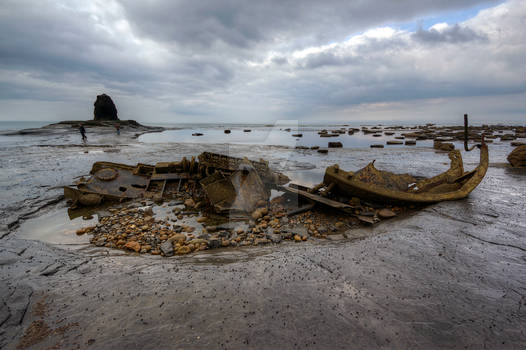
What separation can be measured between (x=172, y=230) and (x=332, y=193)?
5.49 meters

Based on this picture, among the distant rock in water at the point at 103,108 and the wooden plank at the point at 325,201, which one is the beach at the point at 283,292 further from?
the distant rock in water at the point at 103,108

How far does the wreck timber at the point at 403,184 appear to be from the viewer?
288 inches

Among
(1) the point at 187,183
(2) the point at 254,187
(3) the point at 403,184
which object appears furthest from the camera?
(1) the point at 187,183

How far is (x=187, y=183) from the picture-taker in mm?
10430

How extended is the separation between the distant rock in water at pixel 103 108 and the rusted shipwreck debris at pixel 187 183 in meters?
90.1

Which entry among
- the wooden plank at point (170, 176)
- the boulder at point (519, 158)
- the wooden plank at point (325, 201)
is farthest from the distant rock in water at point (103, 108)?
the boulder at point (519, 158)

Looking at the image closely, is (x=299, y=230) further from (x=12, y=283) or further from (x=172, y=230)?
(x=12, y=283)

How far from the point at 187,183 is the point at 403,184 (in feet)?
31.2

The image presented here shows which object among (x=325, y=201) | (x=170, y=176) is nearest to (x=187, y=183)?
(x=170, y=176)

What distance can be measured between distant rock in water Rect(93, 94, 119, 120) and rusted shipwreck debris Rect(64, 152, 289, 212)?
296 feet

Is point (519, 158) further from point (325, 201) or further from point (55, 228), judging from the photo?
point (55, 228)

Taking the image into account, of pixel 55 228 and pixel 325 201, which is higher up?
pixel 325 201

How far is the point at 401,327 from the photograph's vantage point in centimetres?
293

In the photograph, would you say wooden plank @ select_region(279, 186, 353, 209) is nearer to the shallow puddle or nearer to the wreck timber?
the wreck timber
